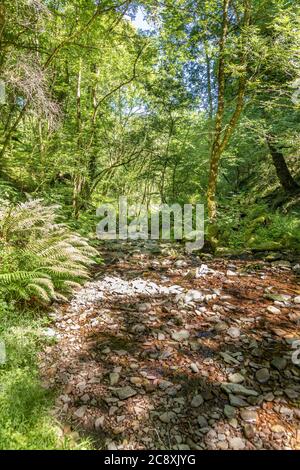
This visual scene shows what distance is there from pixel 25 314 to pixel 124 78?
769cm

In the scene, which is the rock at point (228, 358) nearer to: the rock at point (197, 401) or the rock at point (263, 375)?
the rock at point (263, 375)

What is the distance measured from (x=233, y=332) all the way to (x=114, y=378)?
56.5 inches

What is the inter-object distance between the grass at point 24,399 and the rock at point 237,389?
3.99 feet

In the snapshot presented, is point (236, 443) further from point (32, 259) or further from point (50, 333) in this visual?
point (32, 259)

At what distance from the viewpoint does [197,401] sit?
7.86 ft

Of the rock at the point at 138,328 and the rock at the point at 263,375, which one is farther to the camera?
the rock at the point at 138,328

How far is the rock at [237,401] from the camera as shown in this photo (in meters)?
2.34

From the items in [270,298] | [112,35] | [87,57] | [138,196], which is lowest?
[270,298]

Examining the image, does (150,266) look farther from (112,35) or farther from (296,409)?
(112,35)

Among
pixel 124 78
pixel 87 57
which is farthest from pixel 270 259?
pixel 124 78

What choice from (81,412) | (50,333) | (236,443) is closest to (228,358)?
(236,443)

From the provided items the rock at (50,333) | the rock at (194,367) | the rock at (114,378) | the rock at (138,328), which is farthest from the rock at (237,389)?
the rock at (50,333)

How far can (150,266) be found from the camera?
5781 millimetres

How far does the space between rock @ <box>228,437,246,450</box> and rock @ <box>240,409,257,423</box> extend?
0.18 m
